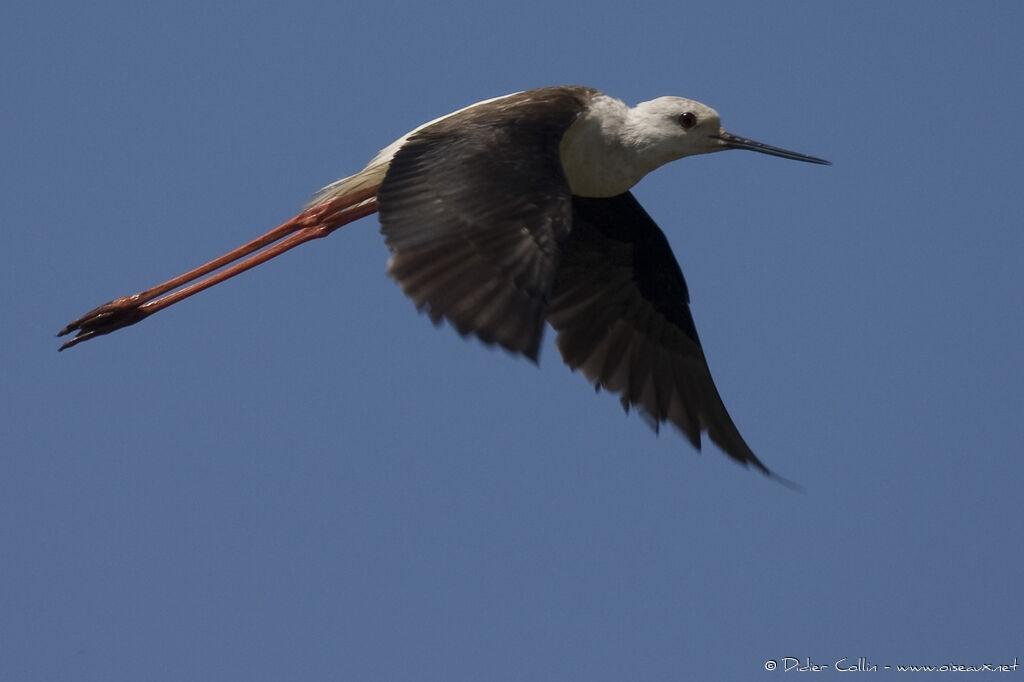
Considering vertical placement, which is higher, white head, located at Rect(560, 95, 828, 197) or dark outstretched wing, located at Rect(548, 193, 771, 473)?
Result: white head, located at Rect(560, 95, 828, 197)

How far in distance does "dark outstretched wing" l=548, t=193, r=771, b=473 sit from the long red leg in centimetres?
134

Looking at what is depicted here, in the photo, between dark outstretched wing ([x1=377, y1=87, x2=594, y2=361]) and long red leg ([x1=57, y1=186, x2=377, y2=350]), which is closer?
dark outstretched wing ([x1=377, y1=87, x2=594, y2=361])

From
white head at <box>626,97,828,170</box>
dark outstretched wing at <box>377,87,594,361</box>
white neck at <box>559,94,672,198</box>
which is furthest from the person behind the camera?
white head at <box>626,97,828,170</box>

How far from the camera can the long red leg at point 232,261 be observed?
9.20 metres

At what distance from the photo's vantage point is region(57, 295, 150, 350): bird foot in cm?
923

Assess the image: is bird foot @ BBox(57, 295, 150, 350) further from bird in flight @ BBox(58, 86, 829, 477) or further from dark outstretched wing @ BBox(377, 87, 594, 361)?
dark outstretched wing @ BBox(377, 87, 594, 361)

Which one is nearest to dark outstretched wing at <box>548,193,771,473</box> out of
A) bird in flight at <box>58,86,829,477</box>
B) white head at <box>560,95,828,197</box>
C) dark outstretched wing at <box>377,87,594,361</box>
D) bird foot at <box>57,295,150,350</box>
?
bird in flight at <box>58,86,829,477</box>

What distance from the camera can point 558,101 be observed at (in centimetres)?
840

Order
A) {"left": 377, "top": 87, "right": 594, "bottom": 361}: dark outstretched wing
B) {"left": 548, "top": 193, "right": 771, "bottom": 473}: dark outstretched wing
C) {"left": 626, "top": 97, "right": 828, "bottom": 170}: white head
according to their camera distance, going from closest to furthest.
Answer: {"left": 377, "top": 87, "right": 594, "bottom": 361}: dark outstretched wing, {"left": 626, "top": 97, "right": 828, "bottom": 170}: white head, {"left": 548, "top": 193, "right": 771, "bottom": 473}: dark outstretched wing

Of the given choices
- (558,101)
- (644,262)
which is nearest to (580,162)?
(558,101)

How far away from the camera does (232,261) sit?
923 centimetres

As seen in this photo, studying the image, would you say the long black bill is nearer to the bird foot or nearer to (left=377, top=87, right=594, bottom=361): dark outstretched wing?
(left=377, top=87, right=594, bottom=361): dark outstretched wing

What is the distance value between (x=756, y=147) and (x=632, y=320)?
130 cm

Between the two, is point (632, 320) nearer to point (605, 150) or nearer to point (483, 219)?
point (605, 150)
